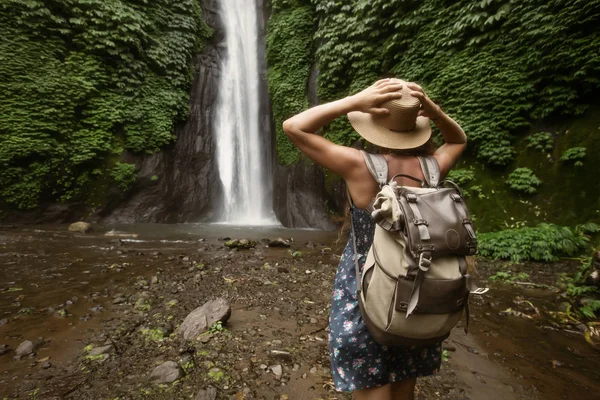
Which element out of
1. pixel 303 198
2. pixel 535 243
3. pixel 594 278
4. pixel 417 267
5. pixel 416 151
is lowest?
pixel 594 278

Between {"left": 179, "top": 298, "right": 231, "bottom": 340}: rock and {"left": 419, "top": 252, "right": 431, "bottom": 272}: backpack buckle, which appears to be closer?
{"left": 419, "top": 252, "right": 431, "bottom": 272}: backpack buckle

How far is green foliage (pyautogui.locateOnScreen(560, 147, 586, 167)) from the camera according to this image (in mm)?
5814

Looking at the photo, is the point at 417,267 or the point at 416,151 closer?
the point at 417,267

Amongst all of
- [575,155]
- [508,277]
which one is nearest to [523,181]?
[575,155]

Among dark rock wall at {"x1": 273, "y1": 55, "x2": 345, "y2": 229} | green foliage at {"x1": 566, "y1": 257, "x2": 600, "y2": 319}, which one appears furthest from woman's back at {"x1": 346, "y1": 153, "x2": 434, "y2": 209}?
dark rock wall at {"x1": 273, "y1": 55, "x2": 345, "y2": 229}

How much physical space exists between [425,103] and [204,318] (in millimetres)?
2829

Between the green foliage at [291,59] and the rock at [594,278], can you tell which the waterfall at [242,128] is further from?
the rock at [594,278]

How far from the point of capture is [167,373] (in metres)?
2.24

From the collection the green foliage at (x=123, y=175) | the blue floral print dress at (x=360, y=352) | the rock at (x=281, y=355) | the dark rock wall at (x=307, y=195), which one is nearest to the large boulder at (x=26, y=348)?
the rock at (x=281, y=355)

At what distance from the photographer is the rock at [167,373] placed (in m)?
2.19

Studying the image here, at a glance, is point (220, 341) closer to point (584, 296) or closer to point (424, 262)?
point (424, 262)

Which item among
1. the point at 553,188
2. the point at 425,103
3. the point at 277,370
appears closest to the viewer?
the point at 425,103

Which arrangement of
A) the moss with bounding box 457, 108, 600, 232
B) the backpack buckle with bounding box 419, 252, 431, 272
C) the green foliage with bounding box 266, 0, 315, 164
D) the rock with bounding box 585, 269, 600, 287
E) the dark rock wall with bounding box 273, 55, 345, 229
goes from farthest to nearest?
→ the green foliage with bounding box 266, 0, 315, 164, the dark rock wall with bounding box 273, 55, 345, 229, the moss with bounding box 457, 108, 600, 232, the rock with bounding box 585, 269, 600, 287, the backpack buckle with bounding box 419, 252, 431, 272

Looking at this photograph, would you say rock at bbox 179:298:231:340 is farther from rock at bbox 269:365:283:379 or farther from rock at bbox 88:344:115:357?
rock at bbox 269:365:283:379
